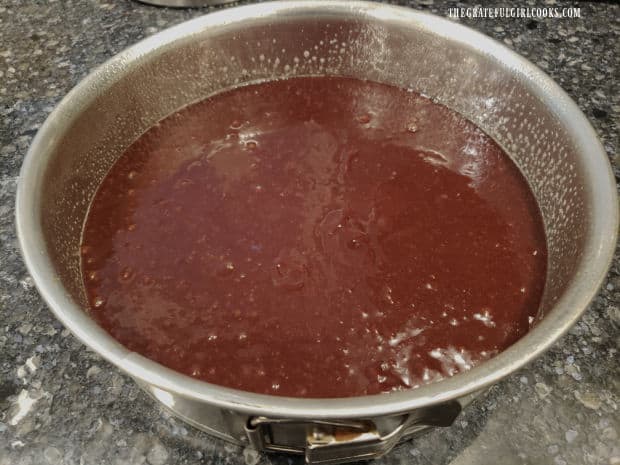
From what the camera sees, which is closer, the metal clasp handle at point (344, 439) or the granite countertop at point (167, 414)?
the metal clasp handle at point (344, 439)

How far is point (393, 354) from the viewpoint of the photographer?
1.05m

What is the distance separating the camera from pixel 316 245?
1215 mm

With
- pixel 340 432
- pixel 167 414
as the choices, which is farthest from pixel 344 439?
pixel 167 414

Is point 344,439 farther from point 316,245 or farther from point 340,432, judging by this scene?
point 316,245

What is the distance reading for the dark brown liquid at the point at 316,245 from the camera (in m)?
1.06

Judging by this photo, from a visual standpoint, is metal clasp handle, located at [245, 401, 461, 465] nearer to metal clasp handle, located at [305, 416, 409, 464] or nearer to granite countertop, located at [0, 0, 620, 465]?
metal clasp handle, located at [305, 416, 409, 464]

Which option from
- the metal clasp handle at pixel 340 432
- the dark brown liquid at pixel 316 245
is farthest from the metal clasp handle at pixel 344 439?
the dark brown liquid at pixel 316 245

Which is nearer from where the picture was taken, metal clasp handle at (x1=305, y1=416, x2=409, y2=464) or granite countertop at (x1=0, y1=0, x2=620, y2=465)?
metal clasp handle at (x1=305, y1=416, x2=409, y2=464)

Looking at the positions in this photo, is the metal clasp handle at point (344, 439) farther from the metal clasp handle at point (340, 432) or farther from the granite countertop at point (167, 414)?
the granite countertop at point (167, 414)

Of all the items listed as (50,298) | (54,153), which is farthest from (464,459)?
(54,153)

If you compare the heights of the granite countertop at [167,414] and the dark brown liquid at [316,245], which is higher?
the dark brown liquid at [316,245]

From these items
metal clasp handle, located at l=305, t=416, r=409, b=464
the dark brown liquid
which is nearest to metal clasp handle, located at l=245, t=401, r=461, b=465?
metal clasp handle, located at l=305, t=416, r=409, b=464

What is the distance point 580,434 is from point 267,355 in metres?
0.64

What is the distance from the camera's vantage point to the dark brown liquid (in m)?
1.06
